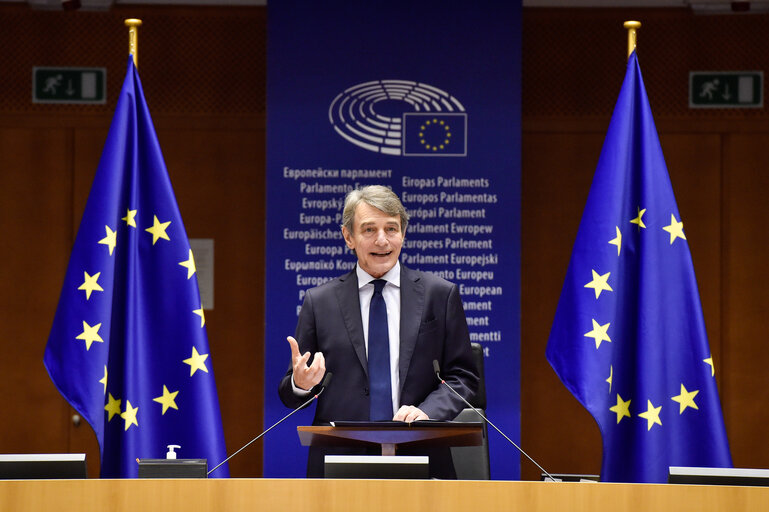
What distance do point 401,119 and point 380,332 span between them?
1.71m

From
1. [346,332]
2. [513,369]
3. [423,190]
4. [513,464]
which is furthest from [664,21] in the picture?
[346,332]

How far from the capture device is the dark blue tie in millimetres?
2971

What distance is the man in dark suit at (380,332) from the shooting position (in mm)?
2979

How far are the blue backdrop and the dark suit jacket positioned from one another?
1.30 m

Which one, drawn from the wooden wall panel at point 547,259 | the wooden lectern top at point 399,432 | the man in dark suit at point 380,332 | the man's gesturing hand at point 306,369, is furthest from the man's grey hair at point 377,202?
the wooden wall panel at point 547,259

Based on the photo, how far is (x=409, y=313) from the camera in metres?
3.07

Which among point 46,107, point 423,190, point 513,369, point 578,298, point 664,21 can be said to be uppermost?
point 664,21

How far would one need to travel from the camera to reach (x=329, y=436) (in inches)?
97.6

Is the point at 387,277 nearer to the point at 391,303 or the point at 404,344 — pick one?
the point at 391,303

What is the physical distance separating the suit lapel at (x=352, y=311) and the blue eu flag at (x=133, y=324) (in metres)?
0.68

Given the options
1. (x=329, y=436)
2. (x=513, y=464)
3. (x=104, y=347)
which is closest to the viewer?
(x=329, y=436)

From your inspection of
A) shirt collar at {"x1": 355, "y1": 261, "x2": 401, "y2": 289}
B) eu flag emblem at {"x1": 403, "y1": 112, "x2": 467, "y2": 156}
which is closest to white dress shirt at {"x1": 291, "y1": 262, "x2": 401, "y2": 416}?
shirt collar at {"x1": 355, "y1": 261, "x2": 401, "y2": 289}

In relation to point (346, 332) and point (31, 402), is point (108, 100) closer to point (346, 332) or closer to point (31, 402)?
point (31, 402)

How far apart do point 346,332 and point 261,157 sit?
233 cm
